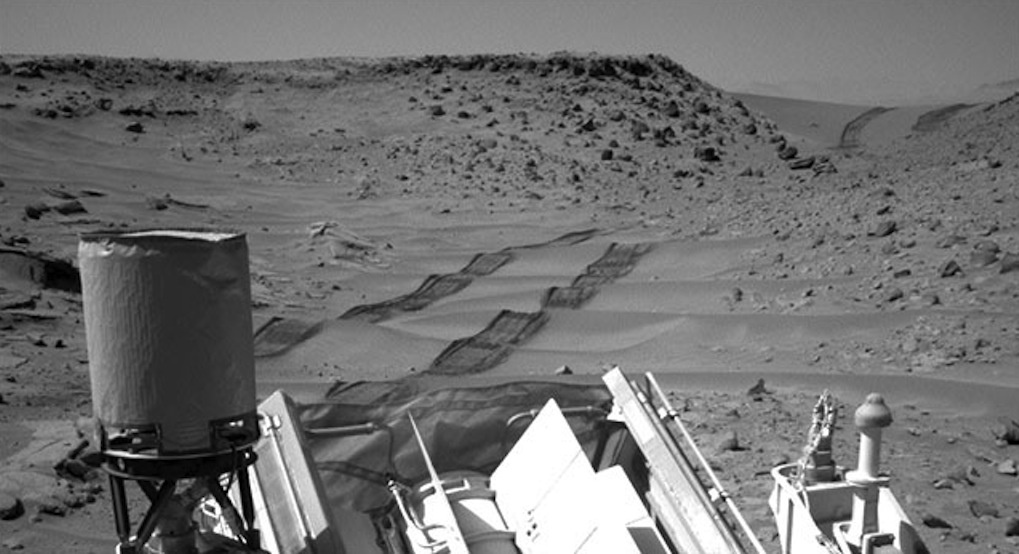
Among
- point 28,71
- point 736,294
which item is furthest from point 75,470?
point 28,71

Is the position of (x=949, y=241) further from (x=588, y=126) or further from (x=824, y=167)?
(x=588, y=126)

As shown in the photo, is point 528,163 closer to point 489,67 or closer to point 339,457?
point 489,67

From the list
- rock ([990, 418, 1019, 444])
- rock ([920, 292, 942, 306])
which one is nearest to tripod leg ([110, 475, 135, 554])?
rock ([990, 418, 1019, 444])

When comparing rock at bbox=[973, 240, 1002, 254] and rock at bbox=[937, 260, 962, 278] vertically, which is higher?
rock at bbox=[973, 240, 1002, 254]

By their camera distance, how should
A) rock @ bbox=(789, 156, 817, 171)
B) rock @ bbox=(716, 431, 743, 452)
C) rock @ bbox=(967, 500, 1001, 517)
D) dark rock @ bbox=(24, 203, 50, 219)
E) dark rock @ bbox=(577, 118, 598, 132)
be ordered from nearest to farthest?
rock @ bbox=(967, 500, 1001, 517) < rock @ bbox=(716, 431, 743, 452) < dark rock @ bbox=(24, 203, 50, 219) < rock @ bbox=(789, 156, 817, 171) < dark rock @ bbox=(577, 118, 598, 132)

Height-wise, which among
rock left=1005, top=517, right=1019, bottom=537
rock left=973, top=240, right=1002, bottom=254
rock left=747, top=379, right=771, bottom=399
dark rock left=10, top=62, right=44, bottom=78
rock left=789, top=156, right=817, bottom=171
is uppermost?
dark rock left=10, top=62, right=44, bottom=78

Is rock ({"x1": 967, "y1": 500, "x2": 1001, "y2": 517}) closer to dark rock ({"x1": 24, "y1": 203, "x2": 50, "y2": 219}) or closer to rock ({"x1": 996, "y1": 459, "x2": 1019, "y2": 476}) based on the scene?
rock ({"x1": 996, "y1": 459, "x2": 1019, "y2": 476})

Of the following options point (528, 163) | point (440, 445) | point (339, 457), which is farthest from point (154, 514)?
point (528, 163)
